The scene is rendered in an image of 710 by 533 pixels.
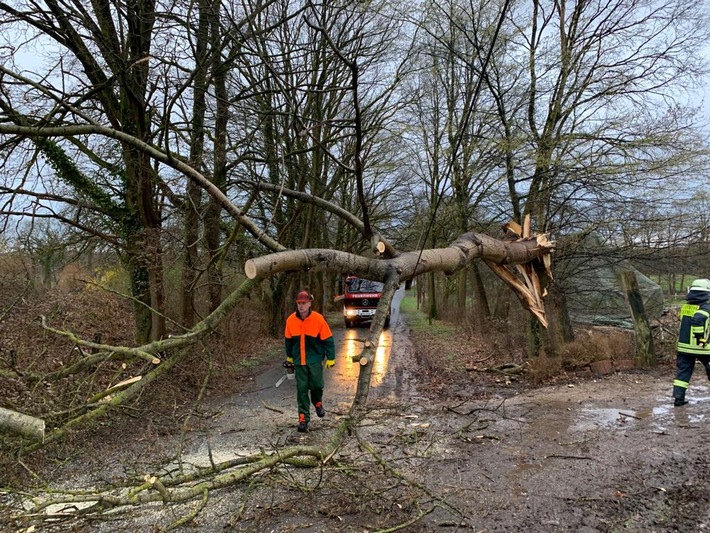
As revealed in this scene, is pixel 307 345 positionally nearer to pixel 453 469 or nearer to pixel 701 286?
pixel 453 469

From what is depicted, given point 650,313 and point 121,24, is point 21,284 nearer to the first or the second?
point 121,24

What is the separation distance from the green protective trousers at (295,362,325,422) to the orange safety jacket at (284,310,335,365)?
9 cm

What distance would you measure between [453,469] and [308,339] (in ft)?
8.97

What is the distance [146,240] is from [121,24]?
403 cm

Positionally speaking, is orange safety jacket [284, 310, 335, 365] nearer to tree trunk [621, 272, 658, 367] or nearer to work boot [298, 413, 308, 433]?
work boot [298, 413, 308, 433]

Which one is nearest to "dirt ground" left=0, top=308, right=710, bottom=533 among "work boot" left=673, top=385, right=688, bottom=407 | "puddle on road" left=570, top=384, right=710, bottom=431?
"puddle on road" left=570, top=384, right=710, bottom=431

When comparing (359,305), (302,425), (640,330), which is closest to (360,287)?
(359,305)

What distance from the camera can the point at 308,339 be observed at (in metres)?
6.53

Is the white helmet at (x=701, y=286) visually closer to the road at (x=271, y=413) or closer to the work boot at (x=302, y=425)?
the road at (x=271, y=413)

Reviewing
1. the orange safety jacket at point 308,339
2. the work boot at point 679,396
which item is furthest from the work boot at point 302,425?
the work boot at point 679,396

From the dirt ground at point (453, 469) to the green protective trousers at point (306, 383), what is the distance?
1.27 ft

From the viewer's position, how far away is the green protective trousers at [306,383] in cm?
634

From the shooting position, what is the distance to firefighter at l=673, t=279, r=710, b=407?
20.7 ft

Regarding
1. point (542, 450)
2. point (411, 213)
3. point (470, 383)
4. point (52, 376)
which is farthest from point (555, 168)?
point (411, 213)
